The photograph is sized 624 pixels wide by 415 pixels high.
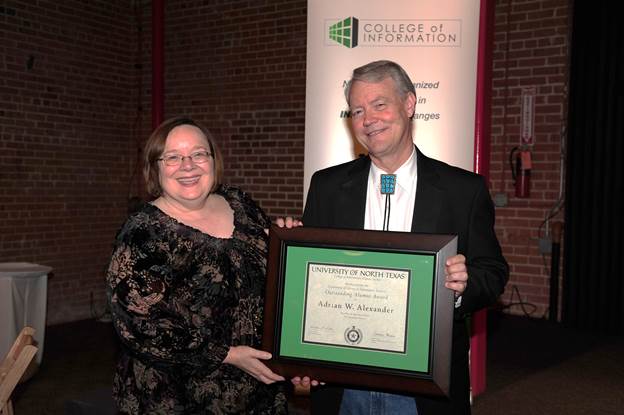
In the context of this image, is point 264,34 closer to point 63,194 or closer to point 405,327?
point 63,194

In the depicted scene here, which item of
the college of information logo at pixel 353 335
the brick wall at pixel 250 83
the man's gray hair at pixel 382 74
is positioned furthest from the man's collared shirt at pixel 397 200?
the brick wall at pixel 250 83

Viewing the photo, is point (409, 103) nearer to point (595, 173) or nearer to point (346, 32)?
point (346, 32)

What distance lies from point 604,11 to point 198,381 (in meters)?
5.31

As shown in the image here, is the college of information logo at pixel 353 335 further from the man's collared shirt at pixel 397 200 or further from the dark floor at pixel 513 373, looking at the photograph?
the dark floor at pixel 513 373

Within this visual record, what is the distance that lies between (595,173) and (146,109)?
518cm

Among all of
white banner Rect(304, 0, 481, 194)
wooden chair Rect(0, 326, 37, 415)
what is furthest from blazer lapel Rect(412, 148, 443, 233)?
wooden chair Rect(0, 326, 37, 415)

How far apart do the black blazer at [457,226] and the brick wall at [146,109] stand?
454 centimetres

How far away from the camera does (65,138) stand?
689 centimetres

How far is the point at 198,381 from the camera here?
1974 mm

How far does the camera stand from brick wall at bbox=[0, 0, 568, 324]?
614 cm

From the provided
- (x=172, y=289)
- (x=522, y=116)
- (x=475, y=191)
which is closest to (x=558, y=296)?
(x=522, y=116)

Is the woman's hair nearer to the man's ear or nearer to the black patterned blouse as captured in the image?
the black patterned blouse

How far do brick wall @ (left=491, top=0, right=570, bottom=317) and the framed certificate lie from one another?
15.7 feet

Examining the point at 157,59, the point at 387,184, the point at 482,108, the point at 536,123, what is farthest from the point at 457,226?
the point at 536,123
